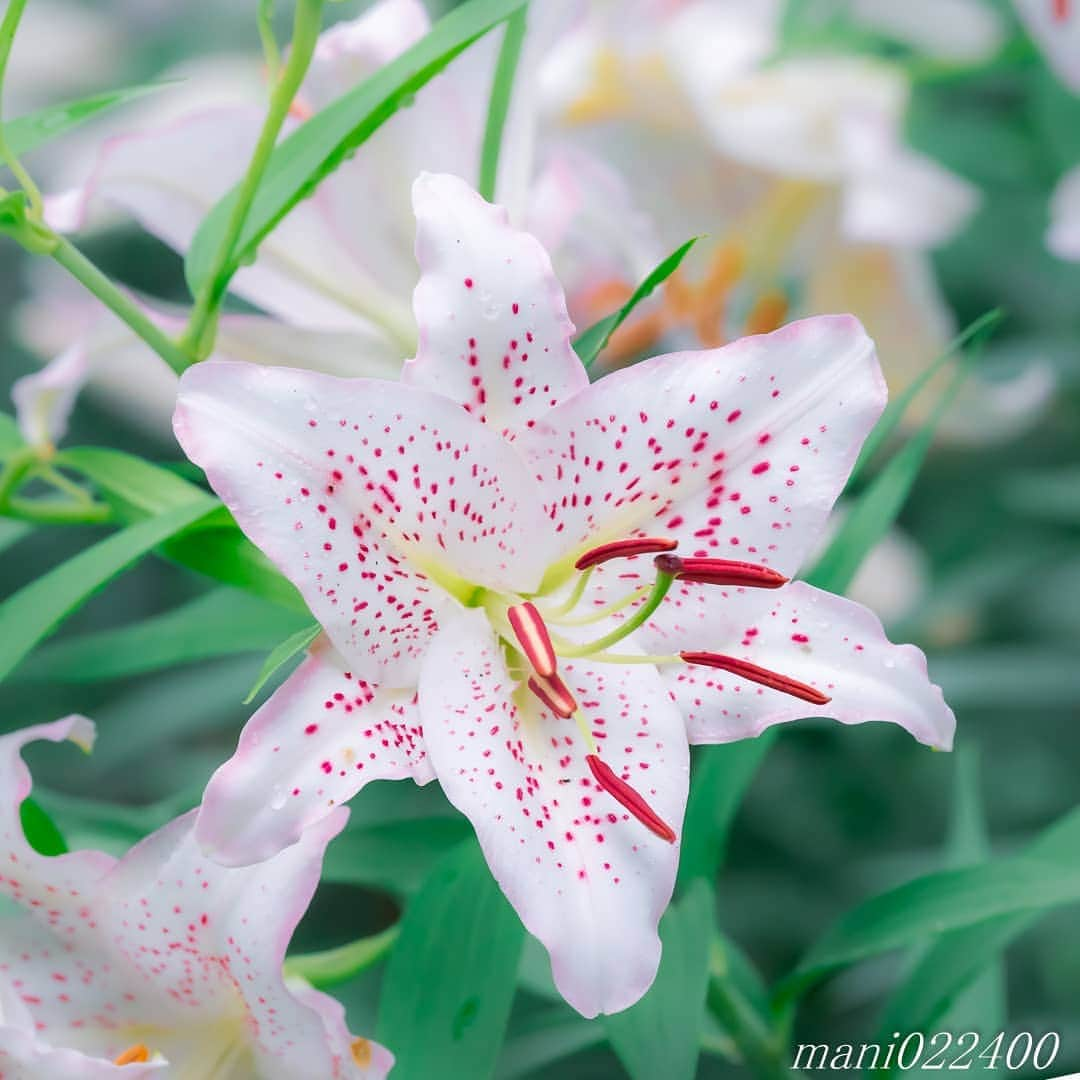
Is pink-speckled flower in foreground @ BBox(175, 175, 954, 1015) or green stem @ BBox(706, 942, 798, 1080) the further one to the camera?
green stem @ BBox(706, 942, 798, 1080)

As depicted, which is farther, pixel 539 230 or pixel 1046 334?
pixel 1046 334

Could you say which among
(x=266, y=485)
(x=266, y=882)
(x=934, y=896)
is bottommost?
(x=934, y=896)

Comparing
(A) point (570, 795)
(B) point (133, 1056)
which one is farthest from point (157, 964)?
(A) point (570, 795)

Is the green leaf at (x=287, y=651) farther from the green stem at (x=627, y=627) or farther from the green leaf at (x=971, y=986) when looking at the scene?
the green leaf at (x=971, y=986)

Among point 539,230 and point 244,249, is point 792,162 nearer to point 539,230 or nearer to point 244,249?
point 539,230

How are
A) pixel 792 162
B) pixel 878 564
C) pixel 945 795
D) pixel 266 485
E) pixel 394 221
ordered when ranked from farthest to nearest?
pixel 945 795 < pixel 878 564 < pixel 792 162 < pixel 394 221 < pixel 266 485

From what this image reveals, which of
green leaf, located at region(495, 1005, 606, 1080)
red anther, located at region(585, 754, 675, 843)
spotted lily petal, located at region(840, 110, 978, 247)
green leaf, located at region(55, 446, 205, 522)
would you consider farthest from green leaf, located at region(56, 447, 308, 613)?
spotted lily petal, located at region(840, 110, 978, 247)

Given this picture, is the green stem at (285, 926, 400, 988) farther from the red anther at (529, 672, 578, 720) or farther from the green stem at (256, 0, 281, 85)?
the green stem at (256, 0, 281, 85)

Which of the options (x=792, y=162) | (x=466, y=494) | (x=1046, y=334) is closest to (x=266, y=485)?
(x=466, y=494)
